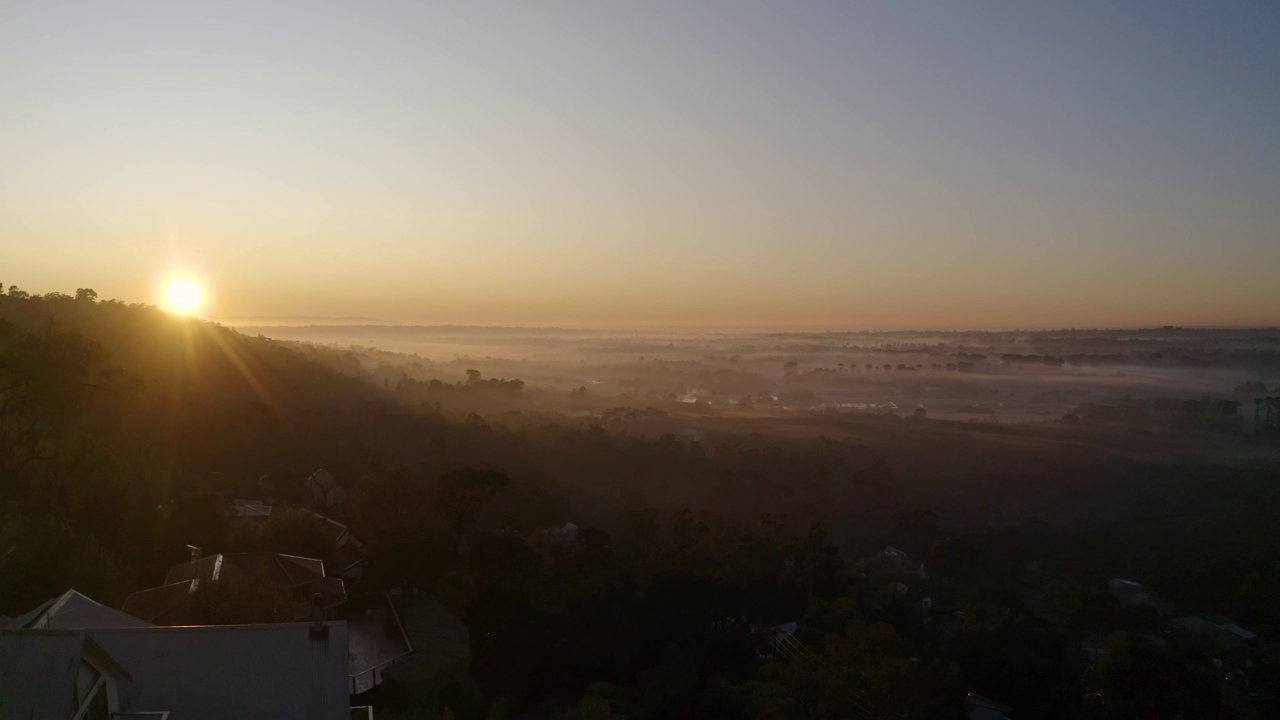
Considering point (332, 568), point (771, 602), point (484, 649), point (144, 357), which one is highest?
point (144, 357)

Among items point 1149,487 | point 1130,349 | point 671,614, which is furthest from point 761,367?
point 671,614

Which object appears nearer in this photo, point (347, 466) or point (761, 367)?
point (347, 466)

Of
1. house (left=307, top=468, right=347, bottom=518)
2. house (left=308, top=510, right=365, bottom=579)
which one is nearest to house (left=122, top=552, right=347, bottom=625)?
house (left=308, top=510, right=365, bottom=579)

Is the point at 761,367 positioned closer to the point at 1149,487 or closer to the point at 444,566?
the point at 1149,487

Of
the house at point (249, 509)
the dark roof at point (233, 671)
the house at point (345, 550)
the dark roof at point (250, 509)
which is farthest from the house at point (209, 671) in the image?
the dark roof at point (250, 509)

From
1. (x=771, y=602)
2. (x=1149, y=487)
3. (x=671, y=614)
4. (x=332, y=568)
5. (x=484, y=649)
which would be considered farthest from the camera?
(x=1149, y=487)

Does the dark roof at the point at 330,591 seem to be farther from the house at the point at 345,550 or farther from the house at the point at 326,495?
the house at the point at 326,495
